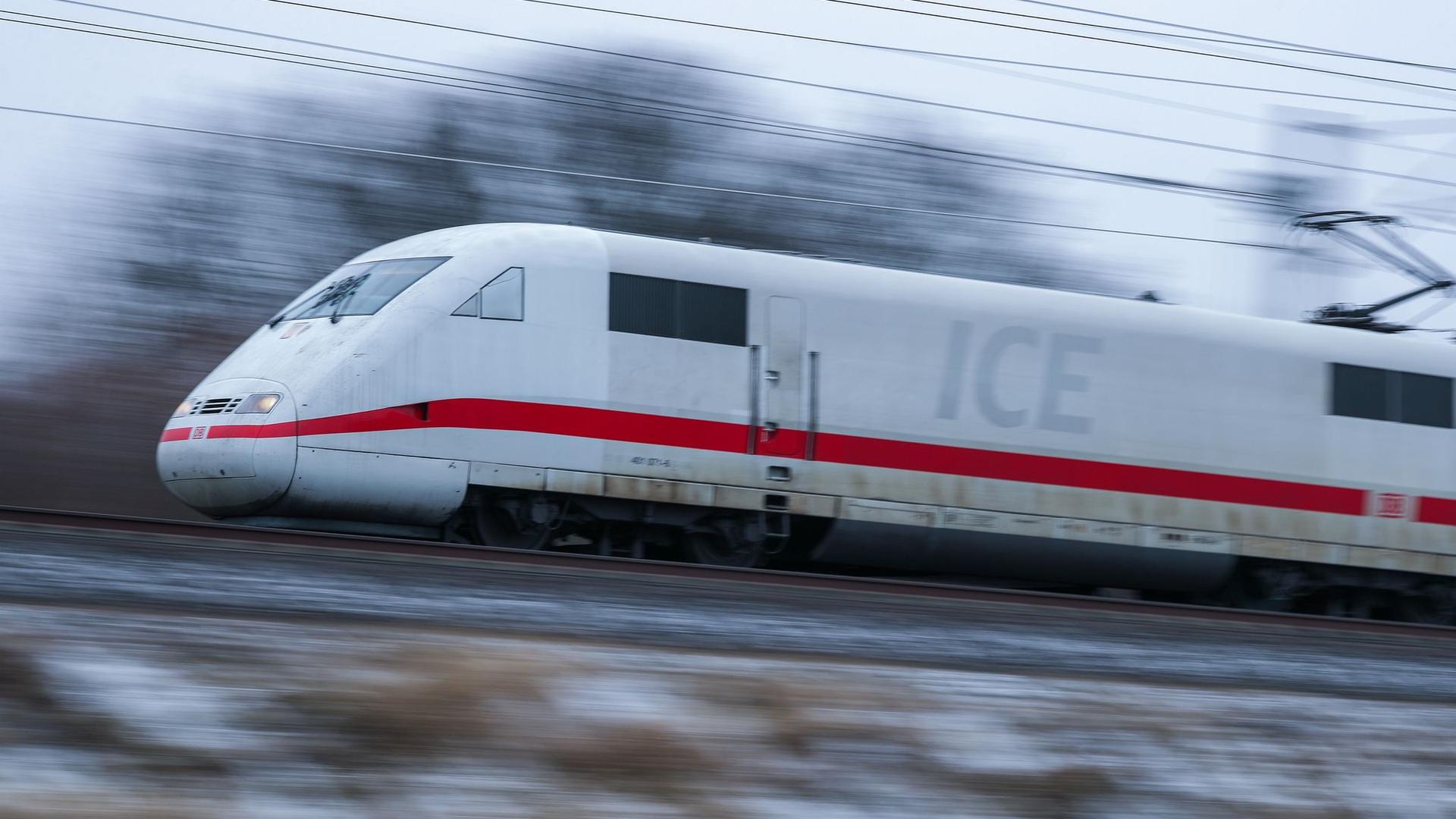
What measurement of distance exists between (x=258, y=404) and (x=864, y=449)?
4.33 meters

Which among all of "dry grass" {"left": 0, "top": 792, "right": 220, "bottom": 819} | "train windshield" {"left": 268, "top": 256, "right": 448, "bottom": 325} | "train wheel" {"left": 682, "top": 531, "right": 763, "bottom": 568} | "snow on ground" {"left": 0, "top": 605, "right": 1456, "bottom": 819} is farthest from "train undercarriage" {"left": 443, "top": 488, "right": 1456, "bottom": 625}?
"dry grass" {"left": 0, "top": 792, "right": 220, "bottom": 819}

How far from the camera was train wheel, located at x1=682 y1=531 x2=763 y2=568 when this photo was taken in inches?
383

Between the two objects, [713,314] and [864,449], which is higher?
[713,314]

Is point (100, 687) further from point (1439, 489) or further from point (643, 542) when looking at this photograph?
point (1439, 489)

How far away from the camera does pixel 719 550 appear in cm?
988

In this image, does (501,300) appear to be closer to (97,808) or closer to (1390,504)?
(97,808)

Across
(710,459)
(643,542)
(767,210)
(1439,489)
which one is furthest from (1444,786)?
(767,210)

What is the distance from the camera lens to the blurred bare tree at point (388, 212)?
43.0 feet

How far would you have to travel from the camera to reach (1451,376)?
1188cm

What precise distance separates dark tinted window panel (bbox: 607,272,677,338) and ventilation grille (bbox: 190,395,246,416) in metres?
2.57

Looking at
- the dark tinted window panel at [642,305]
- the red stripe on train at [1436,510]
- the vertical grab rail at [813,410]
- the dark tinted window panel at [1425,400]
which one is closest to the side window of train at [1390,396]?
the dark tinted window panel at [1425,400]

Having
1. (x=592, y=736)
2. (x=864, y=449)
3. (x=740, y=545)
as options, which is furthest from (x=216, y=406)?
(x=592, y=736)

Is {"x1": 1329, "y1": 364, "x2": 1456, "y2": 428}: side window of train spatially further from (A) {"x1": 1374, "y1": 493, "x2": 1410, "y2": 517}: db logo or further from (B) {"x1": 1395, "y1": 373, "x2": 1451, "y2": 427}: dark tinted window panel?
(A) {"x1": 1374, "y1": 493, "x2": 1410, "y2": 517}: db logo

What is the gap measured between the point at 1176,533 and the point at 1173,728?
243 inches
